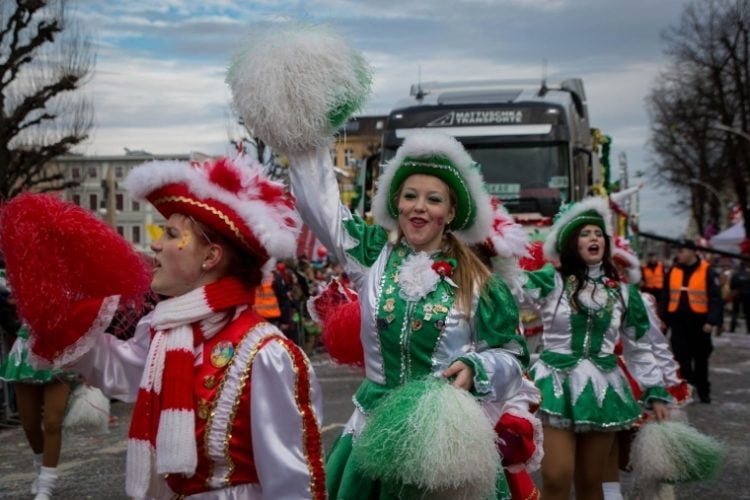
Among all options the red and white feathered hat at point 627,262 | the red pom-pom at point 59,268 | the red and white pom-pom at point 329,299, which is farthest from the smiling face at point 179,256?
the red and white feathered hat at point 627,262

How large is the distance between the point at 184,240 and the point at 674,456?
3.90 metres

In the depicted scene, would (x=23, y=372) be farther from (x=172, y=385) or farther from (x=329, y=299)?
(x=172, y=385)

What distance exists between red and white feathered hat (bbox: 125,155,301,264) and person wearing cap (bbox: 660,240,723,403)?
424 inches

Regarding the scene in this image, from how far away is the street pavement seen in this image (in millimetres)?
8102

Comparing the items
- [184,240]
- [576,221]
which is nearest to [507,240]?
[576,221]

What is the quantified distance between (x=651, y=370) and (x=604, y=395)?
0.48m

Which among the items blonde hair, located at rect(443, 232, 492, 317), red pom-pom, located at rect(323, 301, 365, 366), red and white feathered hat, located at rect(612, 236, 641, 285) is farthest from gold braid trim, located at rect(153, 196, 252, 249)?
red and white feathered hat, located at rect(612, 236, 641, 285)

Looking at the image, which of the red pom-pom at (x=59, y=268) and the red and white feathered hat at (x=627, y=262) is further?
the red and white feathered hat at (x=627, y=262)

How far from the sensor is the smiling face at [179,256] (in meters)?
3.35

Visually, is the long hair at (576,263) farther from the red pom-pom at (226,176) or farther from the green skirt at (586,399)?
the red pom-pom at (226,176)

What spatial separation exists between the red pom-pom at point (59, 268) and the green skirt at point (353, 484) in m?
1.13

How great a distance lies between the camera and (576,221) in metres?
6.61

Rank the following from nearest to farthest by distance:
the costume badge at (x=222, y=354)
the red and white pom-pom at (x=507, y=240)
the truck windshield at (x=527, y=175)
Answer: the costume badge at (x=222, y=354) < the red and white pom-pom at (x=507, y=240) < the truck windshield at (x=527, y=175)

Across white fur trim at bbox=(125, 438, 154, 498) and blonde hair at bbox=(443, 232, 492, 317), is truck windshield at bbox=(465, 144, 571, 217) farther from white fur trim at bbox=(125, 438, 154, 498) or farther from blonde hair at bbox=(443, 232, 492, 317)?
white fur trim at bbox=(125, 438, 154, 498)
